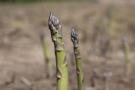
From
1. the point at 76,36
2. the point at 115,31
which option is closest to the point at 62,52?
the point at 76,36

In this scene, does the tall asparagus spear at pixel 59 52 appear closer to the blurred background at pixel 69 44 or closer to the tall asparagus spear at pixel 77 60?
the tall asparagus spear at pixel 77 60

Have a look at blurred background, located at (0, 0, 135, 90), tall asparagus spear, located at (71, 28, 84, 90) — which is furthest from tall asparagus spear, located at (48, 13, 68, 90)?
blurred background, located at (0, 0, 135, 90)

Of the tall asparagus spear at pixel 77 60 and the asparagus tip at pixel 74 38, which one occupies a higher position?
the asparagus tip at pixel 74 38

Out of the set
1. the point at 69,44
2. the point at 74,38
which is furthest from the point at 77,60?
the point at 69,44

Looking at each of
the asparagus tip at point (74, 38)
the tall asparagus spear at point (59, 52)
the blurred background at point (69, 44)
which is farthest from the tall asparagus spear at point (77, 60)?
the blurred background at point (69, 44)

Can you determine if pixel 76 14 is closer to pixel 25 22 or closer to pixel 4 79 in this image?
pixel 25 22

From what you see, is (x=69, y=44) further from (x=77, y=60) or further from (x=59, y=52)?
(x=59, y=52)
